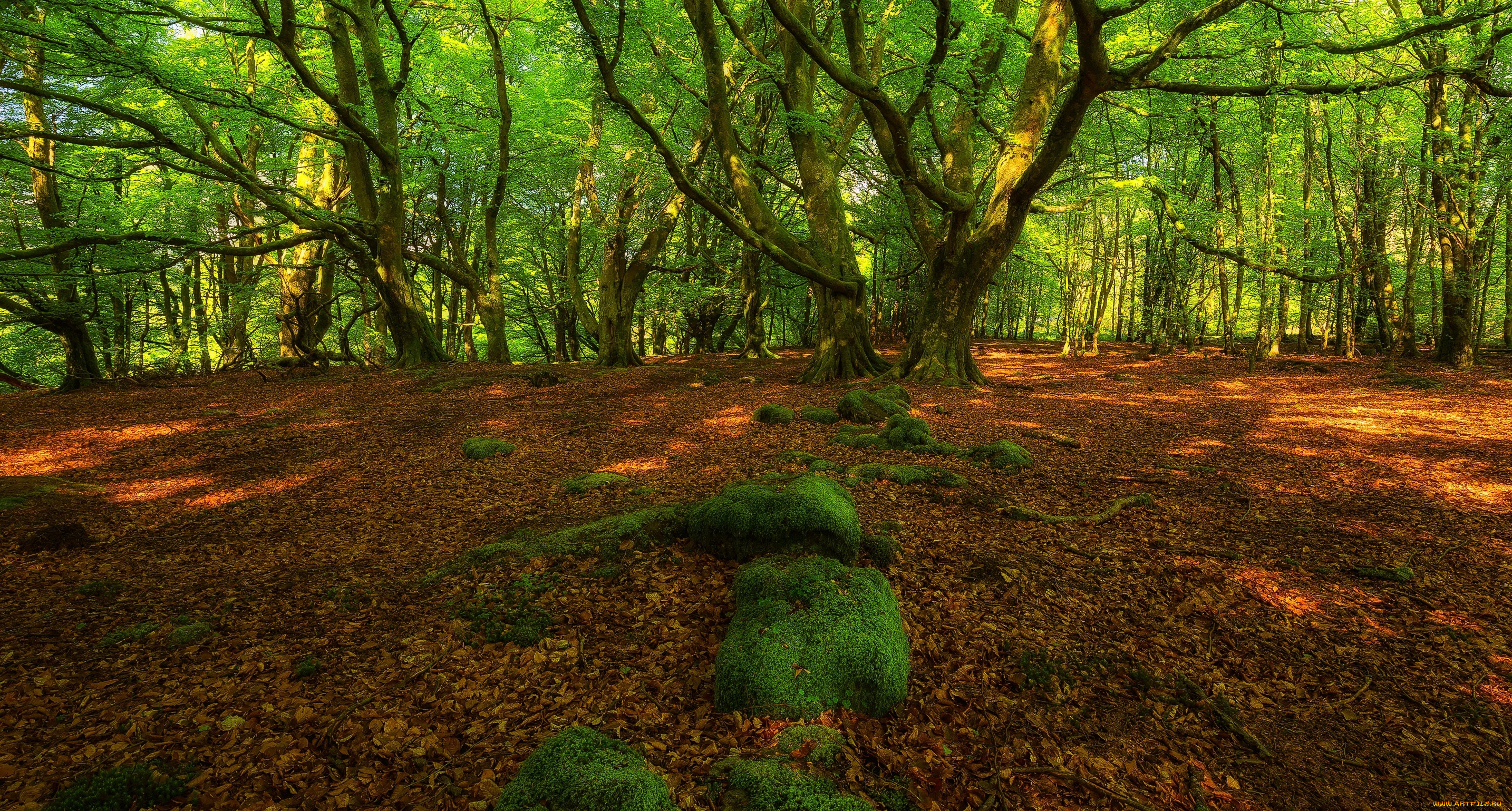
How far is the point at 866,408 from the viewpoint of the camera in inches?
347

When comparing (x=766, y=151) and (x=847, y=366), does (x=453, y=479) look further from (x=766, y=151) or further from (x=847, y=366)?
(x=766, y=151)

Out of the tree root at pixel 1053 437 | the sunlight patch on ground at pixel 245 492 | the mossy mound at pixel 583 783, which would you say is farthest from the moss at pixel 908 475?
the sunlight patch on ground at pixel 245 492

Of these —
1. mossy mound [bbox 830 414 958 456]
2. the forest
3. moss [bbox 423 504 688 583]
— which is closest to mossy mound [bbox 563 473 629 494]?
the forest

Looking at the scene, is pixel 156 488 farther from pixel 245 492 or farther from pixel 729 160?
pixel 729 160

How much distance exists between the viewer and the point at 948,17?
9.02 meters

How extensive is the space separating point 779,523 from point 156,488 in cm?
699

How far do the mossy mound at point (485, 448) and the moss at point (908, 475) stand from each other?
457 cm

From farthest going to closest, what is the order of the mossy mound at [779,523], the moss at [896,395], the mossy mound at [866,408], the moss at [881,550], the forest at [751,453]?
the moss at [896,395]
the mossy mound at [866,408]
the moss at [881,550]
the mossy mound at [779,523]
the forest at [751,453]

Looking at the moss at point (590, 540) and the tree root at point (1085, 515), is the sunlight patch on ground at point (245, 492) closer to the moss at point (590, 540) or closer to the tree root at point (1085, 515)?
the moss at point (590, 540)

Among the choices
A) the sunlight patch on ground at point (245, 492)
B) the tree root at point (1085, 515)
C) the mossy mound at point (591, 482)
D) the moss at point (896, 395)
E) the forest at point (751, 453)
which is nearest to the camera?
the forest at point (751, 453)

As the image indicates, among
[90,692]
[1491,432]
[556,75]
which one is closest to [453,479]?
[90,692]

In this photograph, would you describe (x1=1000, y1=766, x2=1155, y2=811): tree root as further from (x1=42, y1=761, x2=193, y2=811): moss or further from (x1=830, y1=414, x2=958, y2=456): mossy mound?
(x1=830, y1=414, x2=958, y2=456): mossy mound

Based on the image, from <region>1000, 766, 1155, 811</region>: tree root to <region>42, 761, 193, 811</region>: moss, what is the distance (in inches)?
137

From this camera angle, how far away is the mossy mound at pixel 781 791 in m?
2.23
